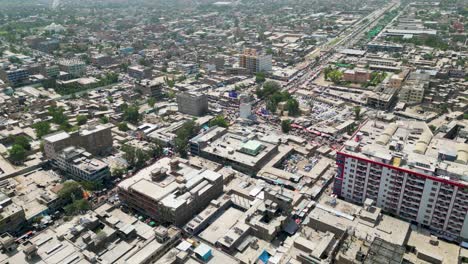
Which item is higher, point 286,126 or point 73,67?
point 73,67

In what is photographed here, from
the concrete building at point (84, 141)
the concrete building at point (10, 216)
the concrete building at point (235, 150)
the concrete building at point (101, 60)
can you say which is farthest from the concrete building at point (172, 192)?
the concrete building at point (101, 60)

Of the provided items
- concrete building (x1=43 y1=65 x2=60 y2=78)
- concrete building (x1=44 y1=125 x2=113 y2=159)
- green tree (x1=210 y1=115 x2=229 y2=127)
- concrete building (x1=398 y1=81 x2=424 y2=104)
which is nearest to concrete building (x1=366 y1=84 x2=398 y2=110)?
concrete building (x1=398 y1=81 x2=424 y2=104)

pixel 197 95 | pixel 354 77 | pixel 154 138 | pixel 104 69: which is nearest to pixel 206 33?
pixel 104 69

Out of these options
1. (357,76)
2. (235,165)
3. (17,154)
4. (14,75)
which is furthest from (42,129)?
(357,76)

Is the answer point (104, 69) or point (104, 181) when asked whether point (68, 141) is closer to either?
point (104, 181)

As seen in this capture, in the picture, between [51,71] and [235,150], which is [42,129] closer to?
[235,150]

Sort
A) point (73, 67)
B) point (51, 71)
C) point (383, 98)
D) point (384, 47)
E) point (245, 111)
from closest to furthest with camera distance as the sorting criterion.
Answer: point (245, 111) < point (383, 98) < point (51, 71) < point (73, 67) < point (384, 47)
